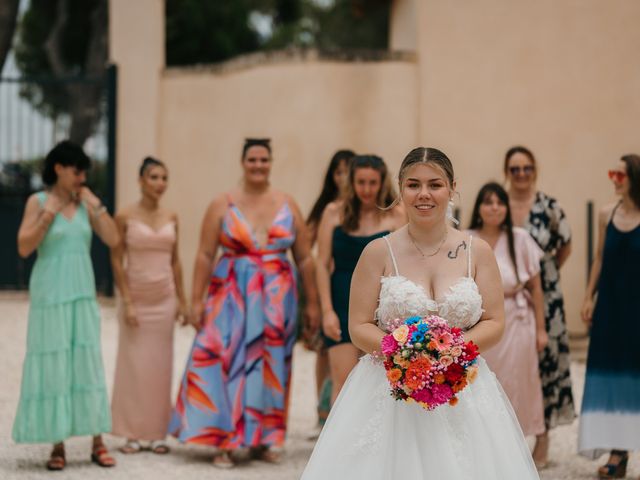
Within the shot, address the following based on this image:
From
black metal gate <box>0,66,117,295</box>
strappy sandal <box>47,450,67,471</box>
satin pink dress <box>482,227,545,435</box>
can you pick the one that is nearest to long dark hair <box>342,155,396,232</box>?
satin pink dress <box>482,227,545,435</box>

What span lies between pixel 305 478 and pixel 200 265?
3670 mm

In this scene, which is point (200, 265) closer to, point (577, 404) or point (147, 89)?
point (577, 404)

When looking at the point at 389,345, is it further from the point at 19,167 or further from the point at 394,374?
the point at 19,167

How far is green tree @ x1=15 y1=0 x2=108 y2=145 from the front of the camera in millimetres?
21719

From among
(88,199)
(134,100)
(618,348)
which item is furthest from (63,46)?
(618,348)

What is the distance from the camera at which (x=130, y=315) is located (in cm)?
794

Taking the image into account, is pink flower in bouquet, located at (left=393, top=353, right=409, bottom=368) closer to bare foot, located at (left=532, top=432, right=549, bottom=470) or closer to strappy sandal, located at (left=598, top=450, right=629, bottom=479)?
strappy sandal, located at (left=598, top=450, right=629, bottom=479)

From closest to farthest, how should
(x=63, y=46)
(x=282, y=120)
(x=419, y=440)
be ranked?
1. (x=419, y=440)
2. (x=282, y=120)
3. (x=63, y=46)

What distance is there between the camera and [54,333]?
728 centimetres

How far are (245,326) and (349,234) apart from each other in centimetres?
100

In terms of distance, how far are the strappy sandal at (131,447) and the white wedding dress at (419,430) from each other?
370 centimetres

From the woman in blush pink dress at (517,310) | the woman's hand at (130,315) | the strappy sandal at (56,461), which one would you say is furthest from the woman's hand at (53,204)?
the woman in blush pink dress at (517,310)

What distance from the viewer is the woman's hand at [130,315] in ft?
26.1

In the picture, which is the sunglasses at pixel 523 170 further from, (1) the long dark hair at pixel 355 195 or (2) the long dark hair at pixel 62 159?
(2) the long dark hair at pixel 62 159
